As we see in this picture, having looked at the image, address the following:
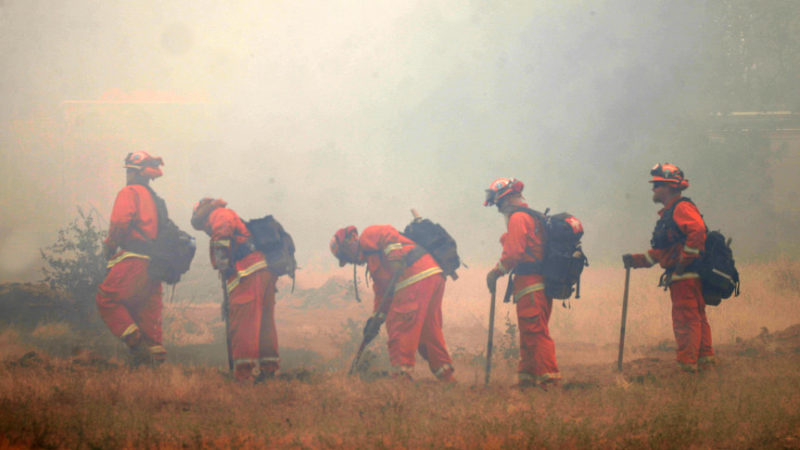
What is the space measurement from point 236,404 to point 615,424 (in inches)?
134

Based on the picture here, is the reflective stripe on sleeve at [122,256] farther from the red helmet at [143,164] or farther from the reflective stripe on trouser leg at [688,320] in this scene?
the reflective stripe on trouser leg at [688,320]

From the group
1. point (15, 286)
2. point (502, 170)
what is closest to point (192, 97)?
point (502, 170)

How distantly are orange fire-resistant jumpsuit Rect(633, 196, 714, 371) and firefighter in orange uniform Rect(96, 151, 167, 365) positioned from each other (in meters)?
6.40

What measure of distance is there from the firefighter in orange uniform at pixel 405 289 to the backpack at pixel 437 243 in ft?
0.38

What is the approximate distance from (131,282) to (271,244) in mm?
1992

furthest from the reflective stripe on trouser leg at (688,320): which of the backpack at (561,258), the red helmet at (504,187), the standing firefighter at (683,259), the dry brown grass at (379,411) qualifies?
the red helmet at (504,187)

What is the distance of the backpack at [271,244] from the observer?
6684 millimetres

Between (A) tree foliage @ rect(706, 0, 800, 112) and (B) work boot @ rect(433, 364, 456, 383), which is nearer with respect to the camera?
(B) work boot @ rect(433, 364, 456, 383)

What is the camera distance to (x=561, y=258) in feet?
20.1

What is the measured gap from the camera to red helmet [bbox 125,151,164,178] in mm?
7520

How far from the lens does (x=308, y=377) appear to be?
264 inches

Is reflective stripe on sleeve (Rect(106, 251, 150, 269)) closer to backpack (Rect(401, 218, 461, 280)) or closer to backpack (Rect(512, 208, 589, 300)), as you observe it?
backpack (Rect(401, 218, 461, 280))

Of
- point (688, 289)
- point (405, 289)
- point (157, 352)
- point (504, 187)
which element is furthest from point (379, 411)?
point (688, 289)

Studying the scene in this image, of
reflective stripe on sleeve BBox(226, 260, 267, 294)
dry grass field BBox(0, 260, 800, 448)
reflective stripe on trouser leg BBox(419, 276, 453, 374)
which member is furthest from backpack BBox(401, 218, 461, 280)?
reflective stripe on sleeve BBox(226, 260, 267, 294)
